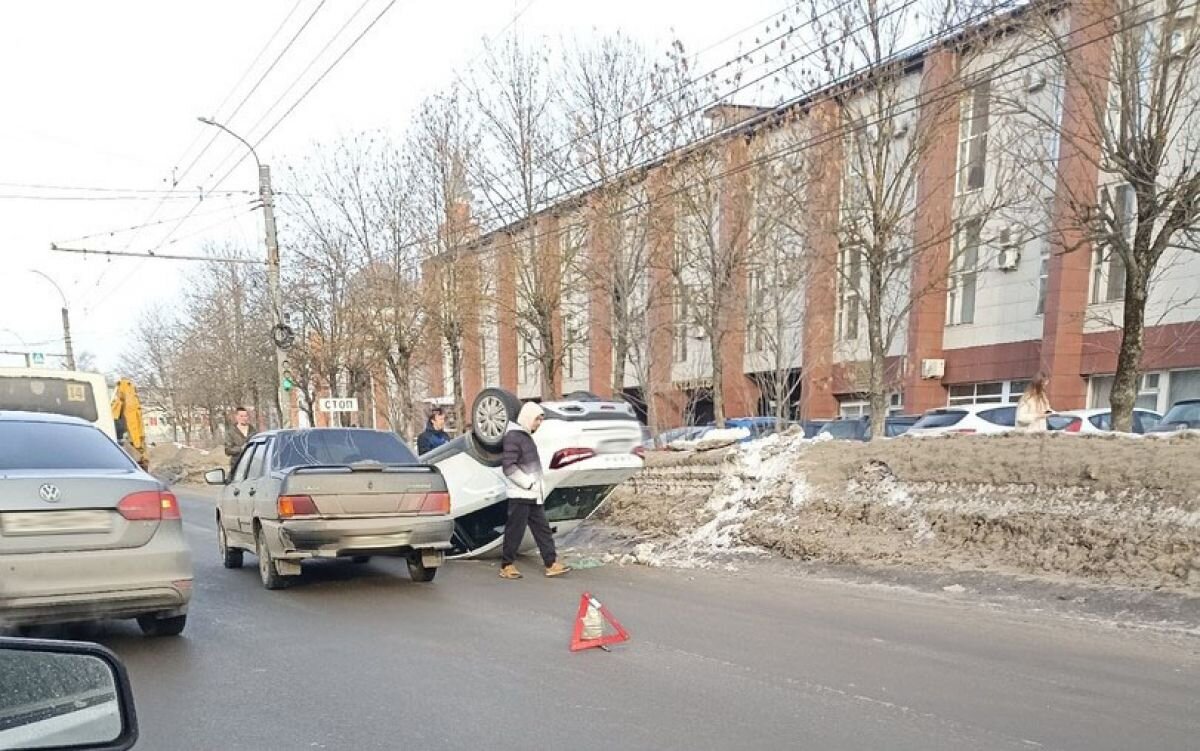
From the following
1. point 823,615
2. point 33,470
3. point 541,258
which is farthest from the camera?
point 541,258

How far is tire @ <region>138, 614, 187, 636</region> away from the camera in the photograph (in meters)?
6.12

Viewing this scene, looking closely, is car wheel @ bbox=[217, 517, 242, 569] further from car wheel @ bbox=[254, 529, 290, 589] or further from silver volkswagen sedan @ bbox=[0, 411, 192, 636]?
silver volkswagen sedan @ bbox=[0, 411, 192, 636]

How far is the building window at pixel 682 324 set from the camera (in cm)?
1947

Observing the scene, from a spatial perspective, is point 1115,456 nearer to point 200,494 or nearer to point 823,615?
point 823,615

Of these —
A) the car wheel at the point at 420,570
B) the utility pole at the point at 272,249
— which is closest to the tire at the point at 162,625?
the car wheel at the point at 420,570

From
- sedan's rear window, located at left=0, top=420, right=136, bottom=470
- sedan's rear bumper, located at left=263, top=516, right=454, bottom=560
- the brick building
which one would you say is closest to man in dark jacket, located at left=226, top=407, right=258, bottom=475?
the brick building

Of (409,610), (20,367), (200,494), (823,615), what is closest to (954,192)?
(823,615)

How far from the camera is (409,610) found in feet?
23.7

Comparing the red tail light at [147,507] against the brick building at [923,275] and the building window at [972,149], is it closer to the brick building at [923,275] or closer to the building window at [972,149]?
the brick building at [923,275]

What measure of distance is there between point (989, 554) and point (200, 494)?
73.1ft

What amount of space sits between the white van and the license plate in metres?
5.21

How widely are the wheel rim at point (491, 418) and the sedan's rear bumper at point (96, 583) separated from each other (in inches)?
157

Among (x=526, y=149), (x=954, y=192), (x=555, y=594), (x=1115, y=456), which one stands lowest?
(x=555, y=594)

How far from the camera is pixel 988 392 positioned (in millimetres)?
25156
